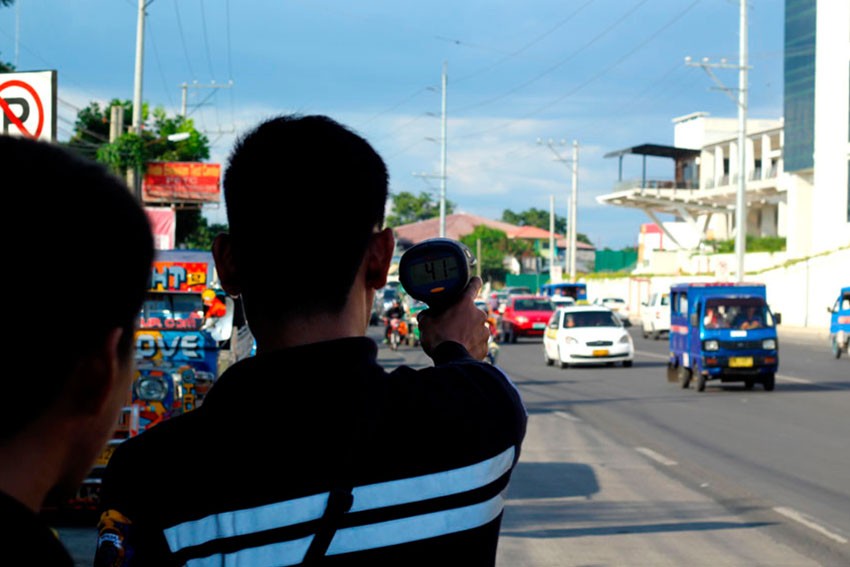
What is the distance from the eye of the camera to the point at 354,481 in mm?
2080

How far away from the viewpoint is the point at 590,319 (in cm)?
3269

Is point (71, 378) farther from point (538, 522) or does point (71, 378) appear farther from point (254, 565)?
point (538, 522)

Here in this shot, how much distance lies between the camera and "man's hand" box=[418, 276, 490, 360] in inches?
103

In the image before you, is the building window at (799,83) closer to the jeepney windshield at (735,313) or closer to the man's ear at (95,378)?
the jeepney windshield at (735,313)

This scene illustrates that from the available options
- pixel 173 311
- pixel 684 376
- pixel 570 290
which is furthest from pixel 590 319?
pixel 570 290

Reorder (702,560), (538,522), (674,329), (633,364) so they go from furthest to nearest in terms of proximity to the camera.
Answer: (633,364) → (674,329) → (538,522) → (702,560)

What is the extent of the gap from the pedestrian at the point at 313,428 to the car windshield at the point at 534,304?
149ft

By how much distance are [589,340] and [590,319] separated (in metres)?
1.01

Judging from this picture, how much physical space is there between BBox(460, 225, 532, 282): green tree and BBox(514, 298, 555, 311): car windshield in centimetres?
6423

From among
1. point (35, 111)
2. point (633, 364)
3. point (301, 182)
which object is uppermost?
point (35, 111)

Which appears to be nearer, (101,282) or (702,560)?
(101,282)

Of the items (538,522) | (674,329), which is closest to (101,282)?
(538,522)

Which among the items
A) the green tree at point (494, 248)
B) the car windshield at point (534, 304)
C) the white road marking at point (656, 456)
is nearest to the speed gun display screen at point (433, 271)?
the white road marking at point (656, 456)

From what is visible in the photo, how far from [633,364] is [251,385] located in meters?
31.7
